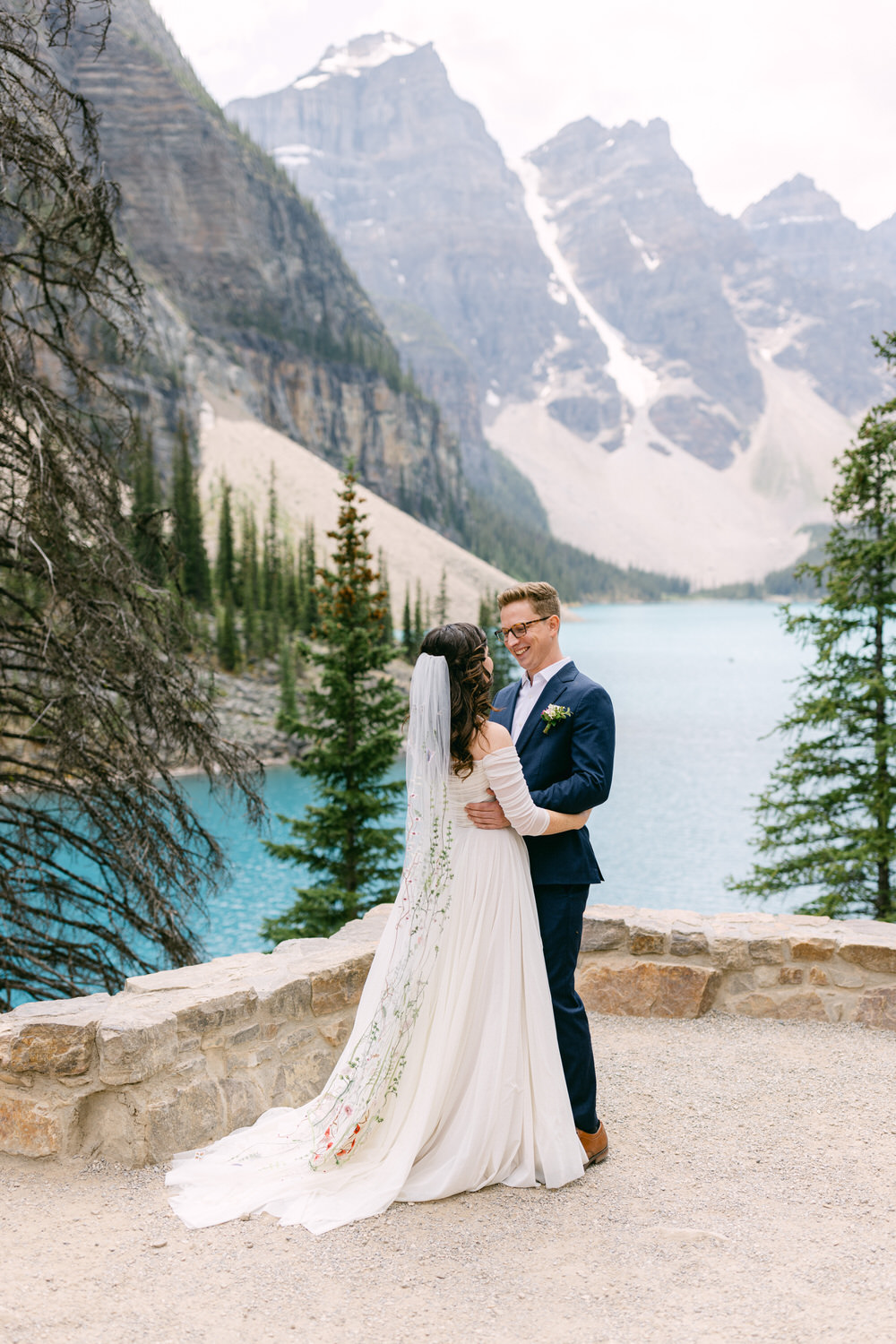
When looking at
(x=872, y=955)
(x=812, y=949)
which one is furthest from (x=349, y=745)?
(x=872, y=955)

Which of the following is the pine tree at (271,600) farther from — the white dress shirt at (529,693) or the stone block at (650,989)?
the white dress shirt at (529,693)

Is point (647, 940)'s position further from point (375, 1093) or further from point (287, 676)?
point (287, 676)

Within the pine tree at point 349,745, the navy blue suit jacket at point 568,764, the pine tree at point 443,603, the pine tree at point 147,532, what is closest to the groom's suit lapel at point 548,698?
the navy blue suit jacket at point 568,764

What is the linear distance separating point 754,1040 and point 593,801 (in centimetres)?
227

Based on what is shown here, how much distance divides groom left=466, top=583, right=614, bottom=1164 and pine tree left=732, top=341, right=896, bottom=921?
864 cm

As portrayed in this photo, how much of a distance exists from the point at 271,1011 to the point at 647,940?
2.28 m

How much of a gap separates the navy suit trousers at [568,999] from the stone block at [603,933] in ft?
5.57

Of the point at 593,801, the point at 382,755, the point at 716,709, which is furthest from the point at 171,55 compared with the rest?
the point at 593,801

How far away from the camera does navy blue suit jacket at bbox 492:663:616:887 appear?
3.39 metres

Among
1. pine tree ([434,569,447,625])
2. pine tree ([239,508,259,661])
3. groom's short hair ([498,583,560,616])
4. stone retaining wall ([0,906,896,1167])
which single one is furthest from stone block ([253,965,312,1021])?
pine tree ([239,508,259,661])

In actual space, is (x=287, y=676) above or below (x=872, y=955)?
below

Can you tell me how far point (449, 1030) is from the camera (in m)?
3.34

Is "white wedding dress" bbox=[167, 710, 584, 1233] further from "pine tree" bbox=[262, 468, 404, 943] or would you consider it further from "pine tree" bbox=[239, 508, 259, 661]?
"pine tree" bbox=[239, 508, 259, 661]

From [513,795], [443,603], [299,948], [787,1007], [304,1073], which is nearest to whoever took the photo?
[513,795]
